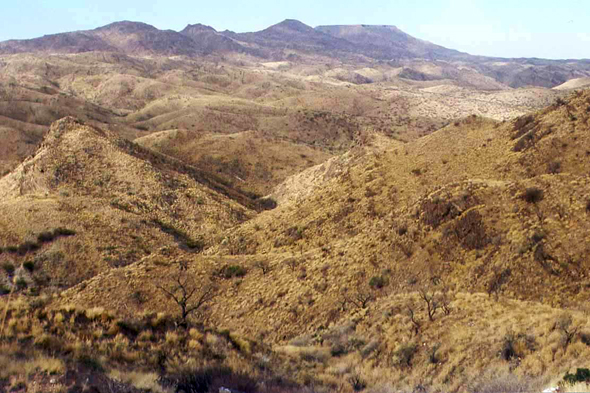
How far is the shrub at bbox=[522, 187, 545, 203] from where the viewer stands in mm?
16266

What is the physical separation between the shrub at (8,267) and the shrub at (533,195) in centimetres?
2299

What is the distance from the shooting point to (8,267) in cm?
2192

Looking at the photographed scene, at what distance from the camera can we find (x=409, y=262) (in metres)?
16.3

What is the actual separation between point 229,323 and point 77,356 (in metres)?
8.48

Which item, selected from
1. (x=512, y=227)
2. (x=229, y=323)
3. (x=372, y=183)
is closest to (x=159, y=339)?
(x=229, y=323)

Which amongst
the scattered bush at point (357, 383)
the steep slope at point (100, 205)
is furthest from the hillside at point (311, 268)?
the steep slope at point (100, 205)

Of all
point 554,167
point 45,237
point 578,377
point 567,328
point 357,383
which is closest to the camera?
point 578,377

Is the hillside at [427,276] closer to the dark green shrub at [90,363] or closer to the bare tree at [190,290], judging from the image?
the bare tree at [190,290]

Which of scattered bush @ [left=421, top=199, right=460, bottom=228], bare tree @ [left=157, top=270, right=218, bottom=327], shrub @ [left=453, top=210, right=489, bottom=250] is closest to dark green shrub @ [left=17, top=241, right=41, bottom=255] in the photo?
bare tree @ [left=157, top=270, right=218, bottom=327]

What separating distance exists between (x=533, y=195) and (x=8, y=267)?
2362cm

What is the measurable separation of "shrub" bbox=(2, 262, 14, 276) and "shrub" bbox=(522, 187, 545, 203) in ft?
75.4

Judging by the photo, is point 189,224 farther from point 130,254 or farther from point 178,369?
point 178,369

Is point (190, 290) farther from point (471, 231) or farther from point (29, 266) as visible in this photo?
point (471, 231)

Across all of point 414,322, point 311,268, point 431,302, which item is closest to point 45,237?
point 311,268
